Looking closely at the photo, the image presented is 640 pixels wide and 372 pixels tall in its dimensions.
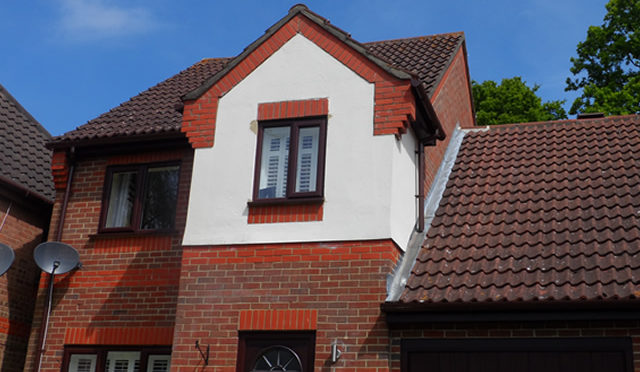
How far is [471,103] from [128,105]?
724 centimetres

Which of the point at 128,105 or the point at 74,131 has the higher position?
the point at 128,105

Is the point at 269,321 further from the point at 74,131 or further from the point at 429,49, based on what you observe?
the point at 429,49

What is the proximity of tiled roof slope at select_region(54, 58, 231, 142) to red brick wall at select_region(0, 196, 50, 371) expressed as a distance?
1.56 m

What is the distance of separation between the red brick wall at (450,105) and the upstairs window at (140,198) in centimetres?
408

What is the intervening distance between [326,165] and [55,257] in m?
4.52

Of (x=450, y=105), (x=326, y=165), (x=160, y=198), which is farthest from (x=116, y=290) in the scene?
(x=450, y=105)

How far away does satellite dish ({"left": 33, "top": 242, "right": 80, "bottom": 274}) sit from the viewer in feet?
37.3

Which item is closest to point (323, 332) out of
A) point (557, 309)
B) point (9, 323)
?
point (557, 309)

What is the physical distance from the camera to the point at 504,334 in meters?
8.77

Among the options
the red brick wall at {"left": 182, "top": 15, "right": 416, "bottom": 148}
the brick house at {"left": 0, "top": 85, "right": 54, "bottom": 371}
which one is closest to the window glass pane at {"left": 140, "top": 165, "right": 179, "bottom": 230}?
the red brick wall at {"left": 182, "top": 15, "right": 416, "bottom": 148}

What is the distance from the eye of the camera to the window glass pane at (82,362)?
37.3 ft

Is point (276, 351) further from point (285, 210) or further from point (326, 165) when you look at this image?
point (326, 165)

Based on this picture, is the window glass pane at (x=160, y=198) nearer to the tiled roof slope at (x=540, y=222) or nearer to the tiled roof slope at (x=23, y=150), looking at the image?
the tiled roof slope at (x=23, y=150)

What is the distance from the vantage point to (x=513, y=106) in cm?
2338
